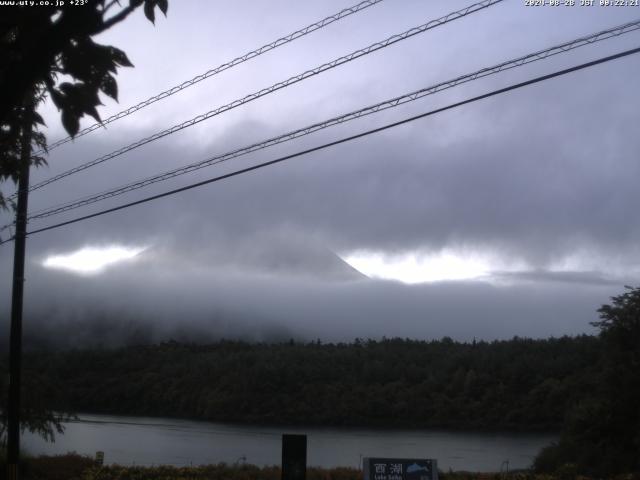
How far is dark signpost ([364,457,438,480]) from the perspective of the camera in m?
12.4

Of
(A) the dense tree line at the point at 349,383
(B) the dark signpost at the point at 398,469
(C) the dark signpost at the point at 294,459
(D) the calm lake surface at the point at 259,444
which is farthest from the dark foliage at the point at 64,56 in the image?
(A) the dense tree line at the point at 349,383

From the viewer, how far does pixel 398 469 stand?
12.5 metres

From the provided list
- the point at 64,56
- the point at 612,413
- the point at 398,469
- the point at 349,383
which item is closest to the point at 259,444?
the point at 349,383

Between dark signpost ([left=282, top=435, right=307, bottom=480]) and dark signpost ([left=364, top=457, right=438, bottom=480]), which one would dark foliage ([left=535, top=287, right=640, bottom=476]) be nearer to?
dark signpost ([left=364, top=457, right=438, bottom=480])

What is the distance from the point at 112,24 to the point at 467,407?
37.1m

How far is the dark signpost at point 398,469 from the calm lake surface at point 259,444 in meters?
13.8

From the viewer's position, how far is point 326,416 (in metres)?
40.4

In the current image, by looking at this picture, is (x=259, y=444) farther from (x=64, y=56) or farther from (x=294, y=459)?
(x=64, y=56)

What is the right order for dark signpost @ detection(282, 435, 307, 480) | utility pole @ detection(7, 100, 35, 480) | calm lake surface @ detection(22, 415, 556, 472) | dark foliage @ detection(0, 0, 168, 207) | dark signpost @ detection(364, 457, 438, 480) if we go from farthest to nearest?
1. calm lake surface @ detection(22, 415, 556, 472)
2. utility pole @ detection(7, 100, 35, 480)
3. dark signpost @ detection(364, 457, 438, 480)
4. dark signpost @ detection(282, 435, 307, 480)
5. dark foliage @ detection(0, 0, 168, 207)

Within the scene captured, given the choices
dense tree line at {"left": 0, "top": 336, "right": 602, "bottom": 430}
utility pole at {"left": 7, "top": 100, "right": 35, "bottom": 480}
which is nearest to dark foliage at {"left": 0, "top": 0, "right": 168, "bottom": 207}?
utility pole at {"left": 7, "top": 100, "right": 35, "bottom": 480}

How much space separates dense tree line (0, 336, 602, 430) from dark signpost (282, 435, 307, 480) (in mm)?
26145

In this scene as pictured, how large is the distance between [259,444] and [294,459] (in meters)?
22.6

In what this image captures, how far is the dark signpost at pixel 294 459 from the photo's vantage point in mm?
11961

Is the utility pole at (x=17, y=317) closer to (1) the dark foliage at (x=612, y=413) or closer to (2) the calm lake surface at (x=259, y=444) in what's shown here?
(2) the calm lake surface at (x=259, y=444)
